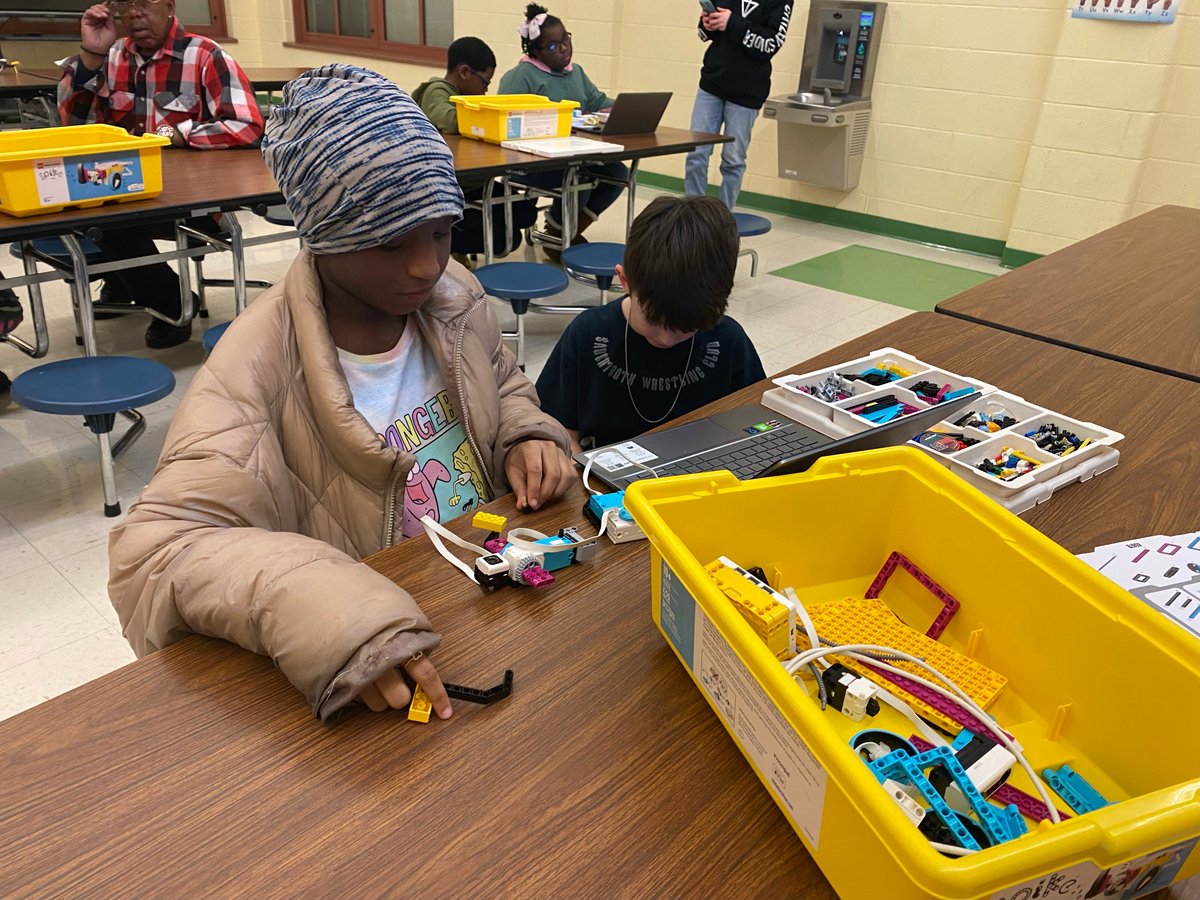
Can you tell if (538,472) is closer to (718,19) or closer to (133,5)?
(133,5)

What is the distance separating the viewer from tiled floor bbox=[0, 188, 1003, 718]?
1813 mm

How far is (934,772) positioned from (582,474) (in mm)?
574

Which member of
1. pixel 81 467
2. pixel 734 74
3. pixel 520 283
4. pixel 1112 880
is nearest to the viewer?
pixel 1112 880

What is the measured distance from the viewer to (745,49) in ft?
14.6

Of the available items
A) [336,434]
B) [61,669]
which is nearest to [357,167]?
[336,434]

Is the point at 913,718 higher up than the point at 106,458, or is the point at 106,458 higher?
the point at 913,718

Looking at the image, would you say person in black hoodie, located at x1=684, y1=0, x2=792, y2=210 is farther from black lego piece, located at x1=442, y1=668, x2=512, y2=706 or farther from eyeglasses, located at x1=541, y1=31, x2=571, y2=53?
black lego piece, located at x1=442, y1=668, x2=512, y2=706

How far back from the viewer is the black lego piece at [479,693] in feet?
2.44

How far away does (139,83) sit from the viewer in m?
3.16

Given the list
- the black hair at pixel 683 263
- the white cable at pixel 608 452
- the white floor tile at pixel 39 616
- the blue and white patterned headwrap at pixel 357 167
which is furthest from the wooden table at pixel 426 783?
the white floor tile at pixel 39 616

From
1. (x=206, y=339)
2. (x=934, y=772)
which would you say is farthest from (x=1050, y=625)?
(x=206, y=339)

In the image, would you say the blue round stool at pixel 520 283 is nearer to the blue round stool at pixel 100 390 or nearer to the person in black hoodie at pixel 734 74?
the blue round stool at pixel 100 390

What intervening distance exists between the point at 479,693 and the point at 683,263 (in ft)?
2.91

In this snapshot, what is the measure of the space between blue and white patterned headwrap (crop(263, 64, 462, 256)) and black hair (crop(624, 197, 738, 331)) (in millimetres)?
516
